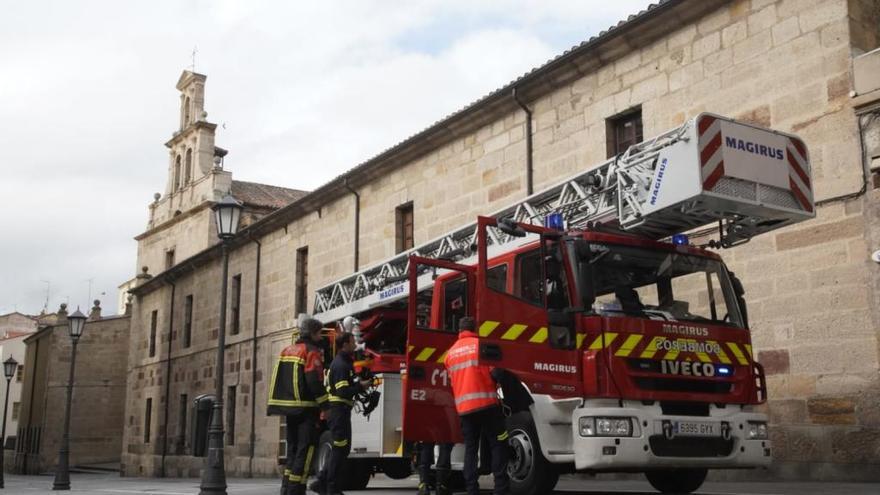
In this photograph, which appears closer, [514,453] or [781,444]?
[514,453]

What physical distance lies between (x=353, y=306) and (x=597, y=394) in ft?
17.4

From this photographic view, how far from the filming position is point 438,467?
28.4ft

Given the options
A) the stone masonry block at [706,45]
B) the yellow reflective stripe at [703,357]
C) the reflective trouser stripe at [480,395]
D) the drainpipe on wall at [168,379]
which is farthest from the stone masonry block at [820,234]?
the drainpipe on wall at [168,379]

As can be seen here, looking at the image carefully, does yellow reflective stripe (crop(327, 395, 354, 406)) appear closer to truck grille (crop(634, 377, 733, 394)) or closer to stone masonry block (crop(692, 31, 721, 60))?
truck grille (crop(634, 377, 733, 394))

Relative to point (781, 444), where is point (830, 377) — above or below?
above

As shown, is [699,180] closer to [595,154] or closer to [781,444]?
[781,444]

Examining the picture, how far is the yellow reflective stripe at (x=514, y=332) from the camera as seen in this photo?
26.1ft

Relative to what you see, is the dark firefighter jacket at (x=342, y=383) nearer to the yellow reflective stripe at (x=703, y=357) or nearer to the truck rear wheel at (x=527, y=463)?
the truck rear wheel at (x=527, y=463)

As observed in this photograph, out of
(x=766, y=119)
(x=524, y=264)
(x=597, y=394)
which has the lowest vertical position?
(x=597, y=394)

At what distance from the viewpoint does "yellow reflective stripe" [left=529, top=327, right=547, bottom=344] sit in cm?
786

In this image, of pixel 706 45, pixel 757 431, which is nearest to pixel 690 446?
pixel 757 431

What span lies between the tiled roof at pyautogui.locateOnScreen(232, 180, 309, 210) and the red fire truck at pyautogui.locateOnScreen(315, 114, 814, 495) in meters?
29.4

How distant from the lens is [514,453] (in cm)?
804

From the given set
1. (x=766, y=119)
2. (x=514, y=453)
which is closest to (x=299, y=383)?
(x=514, y=453)
